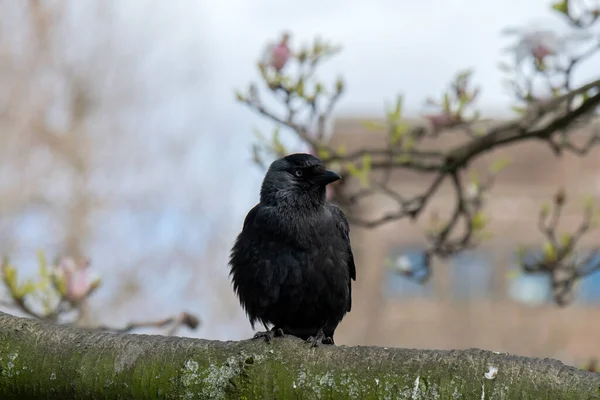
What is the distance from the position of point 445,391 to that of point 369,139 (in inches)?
594

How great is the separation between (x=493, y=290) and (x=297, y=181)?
1569cm

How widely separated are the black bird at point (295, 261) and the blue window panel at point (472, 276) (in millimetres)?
15290

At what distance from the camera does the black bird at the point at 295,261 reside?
3854 mm

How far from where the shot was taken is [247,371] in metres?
2.55

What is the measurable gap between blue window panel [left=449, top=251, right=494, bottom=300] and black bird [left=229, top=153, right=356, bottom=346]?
50.2ft

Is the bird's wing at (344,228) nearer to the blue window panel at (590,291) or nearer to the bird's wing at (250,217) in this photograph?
the bird's wing at (250,217)

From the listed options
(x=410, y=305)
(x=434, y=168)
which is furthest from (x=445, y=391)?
(x=410, y=305)

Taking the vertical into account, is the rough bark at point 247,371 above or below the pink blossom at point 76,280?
below

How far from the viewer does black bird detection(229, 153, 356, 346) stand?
3.85 meters

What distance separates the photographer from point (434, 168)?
4680mm

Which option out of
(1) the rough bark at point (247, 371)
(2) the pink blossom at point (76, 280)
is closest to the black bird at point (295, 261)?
(2) the pink blossom at point (76, 280)

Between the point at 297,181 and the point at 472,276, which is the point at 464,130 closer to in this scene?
the point at 297,181

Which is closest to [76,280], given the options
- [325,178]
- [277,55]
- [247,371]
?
[325,178]

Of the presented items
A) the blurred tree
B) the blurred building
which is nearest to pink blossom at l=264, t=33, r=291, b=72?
the blurred tree
